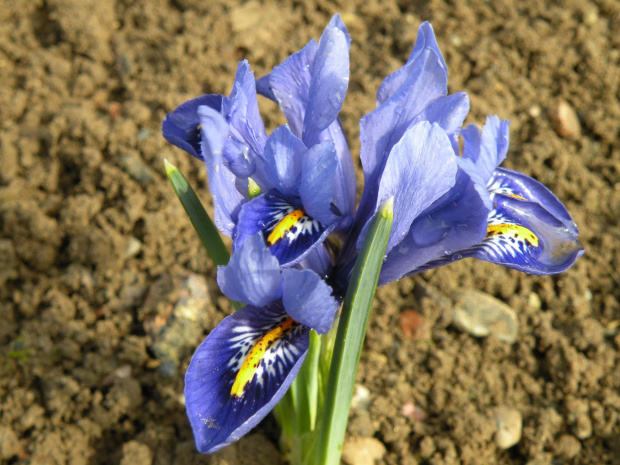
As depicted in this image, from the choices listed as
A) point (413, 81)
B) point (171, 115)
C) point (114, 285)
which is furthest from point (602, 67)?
point (114, 285)

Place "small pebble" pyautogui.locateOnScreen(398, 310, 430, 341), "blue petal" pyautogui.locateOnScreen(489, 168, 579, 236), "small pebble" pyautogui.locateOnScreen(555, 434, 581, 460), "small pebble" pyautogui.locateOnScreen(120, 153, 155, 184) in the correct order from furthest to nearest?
"small pebble" pyautogui.locateOnScreen(120, 153, 155, 184)
"small pebble" pyautogui.locateOnScreen(398, 310, 430, 341)
"small pebble" pyautogui.locateOnScreen(555, 434, 581, 460)
"blue petal" pyautogui.locateOnScreen(489, 168, 579, 236)

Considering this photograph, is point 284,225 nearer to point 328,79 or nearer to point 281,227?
point 281,227

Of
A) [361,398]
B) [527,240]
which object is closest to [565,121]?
[527,240]

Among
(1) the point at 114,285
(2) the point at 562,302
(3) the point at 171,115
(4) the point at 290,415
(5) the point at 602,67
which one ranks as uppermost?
(3) the point at 171,115

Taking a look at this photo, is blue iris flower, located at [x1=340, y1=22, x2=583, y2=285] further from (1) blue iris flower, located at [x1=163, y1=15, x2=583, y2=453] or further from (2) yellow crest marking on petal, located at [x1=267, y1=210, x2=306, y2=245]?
(2) yellow crest marking on petal, located at [x1=267, y1=210, x2=306, y2=245]

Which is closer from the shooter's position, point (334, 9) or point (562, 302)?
point (562, 302)

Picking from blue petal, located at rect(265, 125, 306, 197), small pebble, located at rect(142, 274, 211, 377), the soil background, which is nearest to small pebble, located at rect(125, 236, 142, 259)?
the soil background

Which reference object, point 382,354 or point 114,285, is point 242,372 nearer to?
point 382,354

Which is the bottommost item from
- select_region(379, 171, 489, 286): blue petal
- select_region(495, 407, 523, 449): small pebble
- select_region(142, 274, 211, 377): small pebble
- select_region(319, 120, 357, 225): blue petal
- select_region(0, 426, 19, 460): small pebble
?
select_region(495, 407, 523, 449): small pebble
